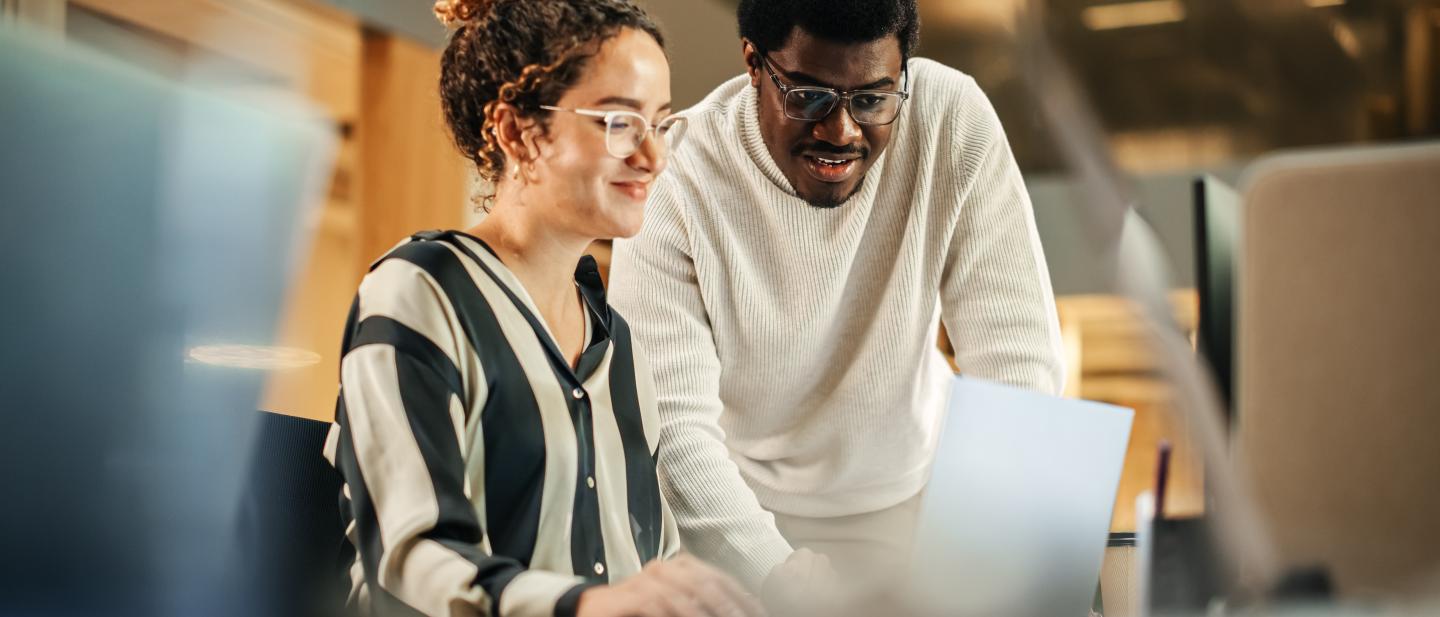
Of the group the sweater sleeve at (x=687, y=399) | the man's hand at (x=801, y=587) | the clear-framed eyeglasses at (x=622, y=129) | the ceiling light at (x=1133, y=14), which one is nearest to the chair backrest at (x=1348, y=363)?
the man's hand at (x=801, y=587)

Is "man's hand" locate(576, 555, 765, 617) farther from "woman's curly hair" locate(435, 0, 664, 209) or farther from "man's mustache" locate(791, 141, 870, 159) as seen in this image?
"man's mustache" locate(791, 141, 870, 159)

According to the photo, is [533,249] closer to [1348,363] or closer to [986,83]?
[1348,363]

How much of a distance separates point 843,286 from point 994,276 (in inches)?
6.7

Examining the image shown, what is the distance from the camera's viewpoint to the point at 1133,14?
17.5 ft

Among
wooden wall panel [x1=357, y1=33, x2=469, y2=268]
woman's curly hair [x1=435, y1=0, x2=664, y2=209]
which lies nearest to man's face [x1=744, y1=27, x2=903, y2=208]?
woman's curly hair [x1=435, y1=0, x2=664, y2=209]

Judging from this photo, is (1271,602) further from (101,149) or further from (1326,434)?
(101,149)

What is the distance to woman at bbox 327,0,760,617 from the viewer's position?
2.82 feet

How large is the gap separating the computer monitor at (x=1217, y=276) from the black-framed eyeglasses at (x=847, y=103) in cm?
51

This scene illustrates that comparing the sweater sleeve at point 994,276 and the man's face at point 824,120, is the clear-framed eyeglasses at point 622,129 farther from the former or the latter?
the sweater sleeve at point 994,276

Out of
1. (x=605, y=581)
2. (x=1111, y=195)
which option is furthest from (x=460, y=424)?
(x=1111, y=195)

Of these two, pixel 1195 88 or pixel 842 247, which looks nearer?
pixel 842 247

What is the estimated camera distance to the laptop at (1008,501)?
2.23ft

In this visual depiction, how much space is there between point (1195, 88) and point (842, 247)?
13.5ft

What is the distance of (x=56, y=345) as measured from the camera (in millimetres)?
1540
